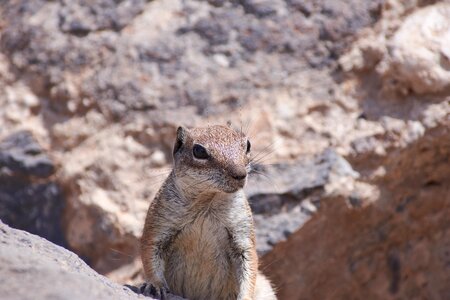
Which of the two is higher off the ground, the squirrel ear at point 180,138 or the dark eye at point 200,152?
the dark eye at point 200,152

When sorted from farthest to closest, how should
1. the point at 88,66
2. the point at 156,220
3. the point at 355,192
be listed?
1. the point at 88,66
2. the point at 355,192
3. the point at 156,220

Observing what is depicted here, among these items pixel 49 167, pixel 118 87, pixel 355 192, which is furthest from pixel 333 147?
pixel 49 167

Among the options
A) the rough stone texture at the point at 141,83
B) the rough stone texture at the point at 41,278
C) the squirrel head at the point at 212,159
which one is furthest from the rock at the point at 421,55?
the rough stone texture at the point at 41,278

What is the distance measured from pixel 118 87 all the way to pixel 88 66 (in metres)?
0.38

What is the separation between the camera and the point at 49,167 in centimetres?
716

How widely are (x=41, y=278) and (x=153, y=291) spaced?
1.55 meters

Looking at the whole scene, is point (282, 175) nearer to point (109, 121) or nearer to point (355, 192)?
point (355, 192)

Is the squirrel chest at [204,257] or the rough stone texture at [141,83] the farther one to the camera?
the rough stone texture at [141,83]

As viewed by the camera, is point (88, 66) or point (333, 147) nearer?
point (333, 147)

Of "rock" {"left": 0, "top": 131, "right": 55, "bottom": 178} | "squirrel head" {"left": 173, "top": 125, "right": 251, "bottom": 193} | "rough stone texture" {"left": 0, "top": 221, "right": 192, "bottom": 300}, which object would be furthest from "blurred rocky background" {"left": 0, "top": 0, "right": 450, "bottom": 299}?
"rough stone texture" {"left": 0, "top": 221, "right": 192, "bottom": 300}

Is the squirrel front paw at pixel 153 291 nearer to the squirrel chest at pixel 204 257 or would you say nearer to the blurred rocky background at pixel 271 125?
the squirrel chest at pixel 204 257

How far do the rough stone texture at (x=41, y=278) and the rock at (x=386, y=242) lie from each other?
115 inches

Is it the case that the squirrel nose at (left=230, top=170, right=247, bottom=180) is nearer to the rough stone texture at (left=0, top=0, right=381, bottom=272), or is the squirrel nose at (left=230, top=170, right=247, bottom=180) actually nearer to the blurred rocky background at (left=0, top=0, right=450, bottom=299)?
the blurred rocky background at (left=0, top=0, right=450, bottom=299)

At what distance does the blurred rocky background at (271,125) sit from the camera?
22.7 feet
